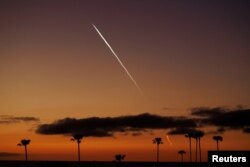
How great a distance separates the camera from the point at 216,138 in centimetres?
16238

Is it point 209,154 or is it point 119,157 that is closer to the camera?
point 209,154

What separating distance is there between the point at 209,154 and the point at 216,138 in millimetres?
98498

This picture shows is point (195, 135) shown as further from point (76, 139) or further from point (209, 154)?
point (209, 154)
